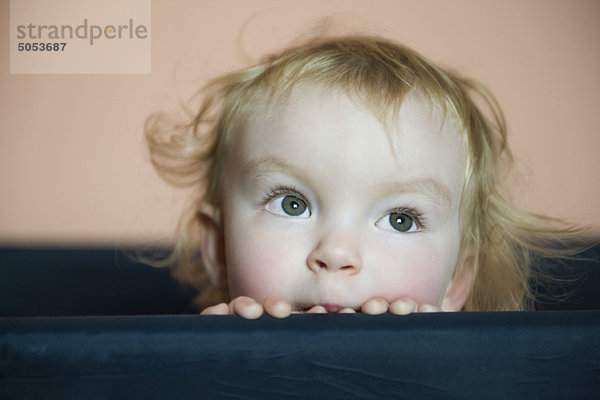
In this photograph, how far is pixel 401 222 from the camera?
0.92 m

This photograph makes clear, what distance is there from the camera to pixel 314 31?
1.34 meters

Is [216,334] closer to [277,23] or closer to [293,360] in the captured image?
[293,360]

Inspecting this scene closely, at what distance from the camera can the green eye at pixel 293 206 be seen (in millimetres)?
907

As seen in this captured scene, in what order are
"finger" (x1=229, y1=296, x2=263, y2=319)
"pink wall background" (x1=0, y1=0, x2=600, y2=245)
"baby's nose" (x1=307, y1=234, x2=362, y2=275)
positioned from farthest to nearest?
"pink wall background" (x1=0, y1=0, x2=600, y2=245) → "baby's nose" (x1=307, y1=234, x2=362, y2=275) → "finger" (x1=229, y1=296, x2=263, y2=319)

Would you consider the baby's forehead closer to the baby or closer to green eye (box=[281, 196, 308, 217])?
the baby

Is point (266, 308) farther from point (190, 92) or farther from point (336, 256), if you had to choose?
point (190, 92)

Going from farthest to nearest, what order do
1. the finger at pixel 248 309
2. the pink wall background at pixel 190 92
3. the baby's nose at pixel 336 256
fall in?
the pink wall background at pixel 190 92 < the baby's nose at pixel 336 256 < the finger at pixel 248 309

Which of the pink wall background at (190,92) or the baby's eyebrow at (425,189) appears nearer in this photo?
the baby's eyebrow at (425,189)

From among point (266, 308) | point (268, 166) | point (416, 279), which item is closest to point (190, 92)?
point (268, 166)

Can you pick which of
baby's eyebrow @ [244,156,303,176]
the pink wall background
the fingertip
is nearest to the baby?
baby's eyebrow @ [244,156,303,176]

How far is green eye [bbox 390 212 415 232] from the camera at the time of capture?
0.91 m

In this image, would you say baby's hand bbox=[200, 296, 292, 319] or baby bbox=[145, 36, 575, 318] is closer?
baby's hand bbox=[200, 296, 292, 319]

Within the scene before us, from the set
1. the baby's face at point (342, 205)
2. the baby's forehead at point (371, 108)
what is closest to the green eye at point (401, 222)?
the baby's face at point (342, 205)

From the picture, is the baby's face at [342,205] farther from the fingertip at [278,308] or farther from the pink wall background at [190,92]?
the pink wall background at [190,92]
